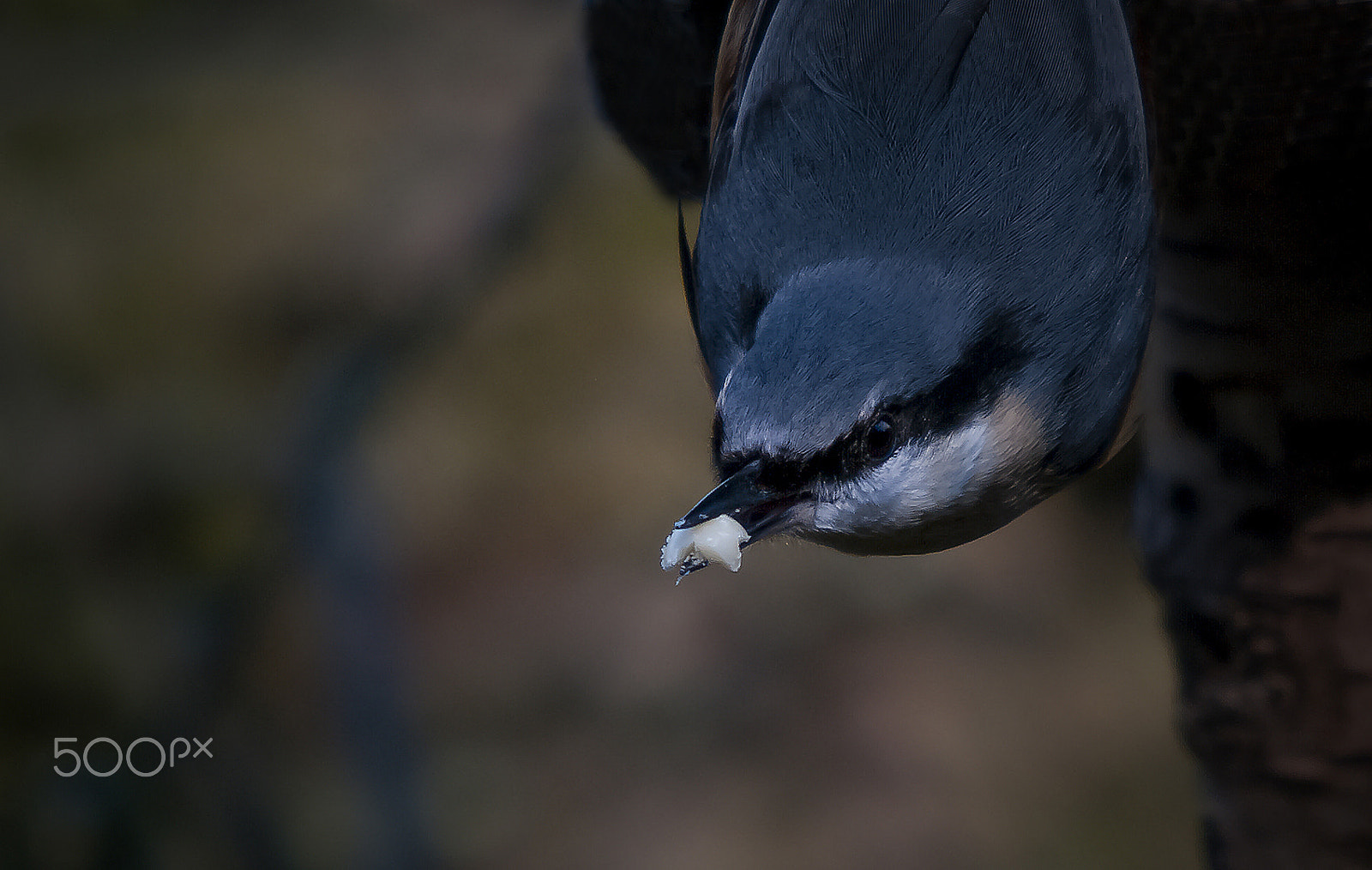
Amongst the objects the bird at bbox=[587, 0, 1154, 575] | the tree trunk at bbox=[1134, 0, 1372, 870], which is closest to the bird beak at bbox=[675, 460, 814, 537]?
the bird at bbox=[587, 0, 1154, 575]

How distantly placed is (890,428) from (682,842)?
1.50m

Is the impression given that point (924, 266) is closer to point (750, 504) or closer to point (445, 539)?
point (750, 504)

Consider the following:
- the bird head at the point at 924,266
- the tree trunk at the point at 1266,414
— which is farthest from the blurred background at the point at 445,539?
the bird head at the point at 924,266

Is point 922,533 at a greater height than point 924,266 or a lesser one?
lesser

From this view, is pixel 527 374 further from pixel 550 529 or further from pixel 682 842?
pixel 682 842

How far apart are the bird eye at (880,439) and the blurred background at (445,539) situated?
1.02 metres

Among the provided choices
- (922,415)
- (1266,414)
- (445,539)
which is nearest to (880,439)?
(922,415)

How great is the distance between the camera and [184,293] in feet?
7.10

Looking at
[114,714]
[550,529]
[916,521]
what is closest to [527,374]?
[550,529]

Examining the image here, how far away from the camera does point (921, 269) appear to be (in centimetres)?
70

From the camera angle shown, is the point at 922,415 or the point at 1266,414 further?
the point at 1266,414

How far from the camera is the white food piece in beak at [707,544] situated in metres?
0.62

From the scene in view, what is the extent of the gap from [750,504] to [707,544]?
4 cm

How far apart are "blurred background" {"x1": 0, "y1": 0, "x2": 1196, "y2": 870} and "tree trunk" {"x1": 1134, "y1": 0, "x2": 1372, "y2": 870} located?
73 cm
